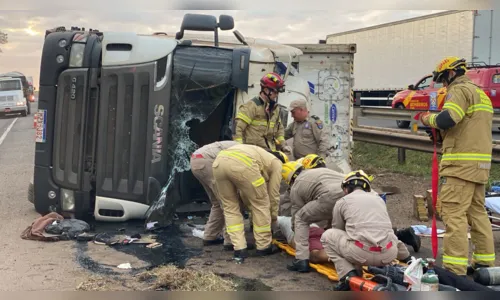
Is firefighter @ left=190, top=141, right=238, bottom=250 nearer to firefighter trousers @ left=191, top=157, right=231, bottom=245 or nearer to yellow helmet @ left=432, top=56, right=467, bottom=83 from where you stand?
firefighter trousers @ left=191, top=157, right=231, bottom=245

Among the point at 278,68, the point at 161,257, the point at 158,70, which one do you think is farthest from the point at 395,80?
the point at 161,257

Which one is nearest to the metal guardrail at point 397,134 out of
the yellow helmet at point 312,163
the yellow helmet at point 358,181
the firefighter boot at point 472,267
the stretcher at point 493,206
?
the stretcher at point 493,206

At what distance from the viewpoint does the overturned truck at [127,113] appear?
6.29 meters

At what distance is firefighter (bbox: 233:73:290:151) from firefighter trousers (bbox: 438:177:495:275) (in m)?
2.18

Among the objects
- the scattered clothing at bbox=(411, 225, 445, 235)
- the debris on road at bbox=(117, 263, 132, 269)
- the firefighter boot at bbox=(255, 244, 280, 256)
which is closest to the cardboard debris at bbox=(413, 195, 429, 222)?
the scattered clothing at bbox=(411, 225, 445, 235)

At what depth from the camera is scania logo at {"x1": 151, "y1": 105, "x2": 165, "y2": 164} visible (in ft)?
20.5

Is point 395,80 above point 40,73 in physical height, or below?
above

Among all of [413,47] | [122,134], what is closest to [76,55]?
[122,134]

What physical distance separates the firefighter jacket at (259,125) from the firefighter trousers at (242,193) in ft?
3.21

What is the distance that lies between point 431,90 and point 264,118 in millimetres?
8623

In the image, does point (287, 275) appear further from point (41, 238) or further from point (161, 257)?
point (41, 238)

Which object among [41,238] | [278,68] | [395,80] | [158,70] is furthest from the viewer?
[395,80]

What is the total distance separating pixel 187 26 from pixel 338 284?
299cm

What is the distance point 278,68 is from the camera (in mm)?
6914
